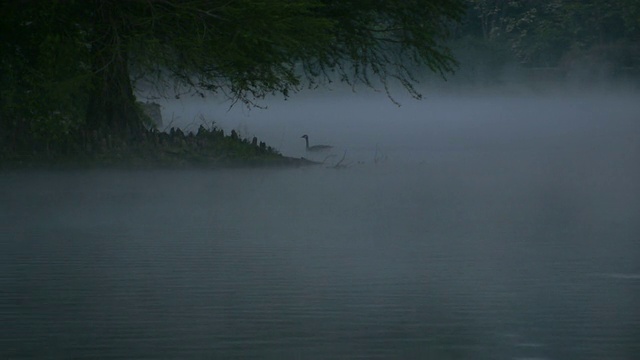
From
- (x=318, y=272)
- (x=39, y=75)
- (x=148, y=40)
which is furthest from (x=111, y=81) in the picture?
(x=318, y=272)

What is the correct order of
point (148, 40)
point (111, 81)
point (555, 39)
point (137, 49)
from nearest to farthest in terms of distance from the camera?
point (148, 40) → point (137, 49) → point (111, 81) → point (555, 39)

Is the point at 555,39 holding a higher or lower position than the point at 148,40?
higher

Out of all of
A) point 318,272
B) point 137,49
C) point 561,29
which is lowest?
point 318,272

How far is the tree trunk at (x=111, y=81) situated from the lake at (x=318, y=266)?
1818 millimetres

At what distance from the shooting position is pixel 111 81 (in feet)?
76.3

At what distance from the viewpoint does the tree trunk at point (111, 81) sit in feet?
69.3

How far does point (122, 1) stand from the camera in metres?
21.1

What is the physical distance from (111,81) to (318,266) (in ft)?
40.9

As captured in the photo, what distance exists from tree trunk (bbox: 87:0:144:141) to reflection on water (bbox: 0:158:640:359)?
263cm

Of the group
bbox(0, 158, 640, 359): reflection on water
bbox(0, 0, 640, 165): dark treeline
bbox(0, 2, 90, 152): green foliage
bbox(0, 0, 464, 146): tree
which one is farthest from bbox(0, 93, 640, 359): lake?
bbox(0, 0, 464, 146): tree

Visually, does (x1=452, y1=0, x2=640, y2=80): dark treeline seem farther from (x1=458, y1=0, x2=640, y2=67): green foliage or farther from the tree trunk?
the tree trunk

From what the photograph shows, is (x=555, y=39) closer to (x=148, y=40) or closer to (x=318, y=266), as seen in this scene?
(x=148, y=40)

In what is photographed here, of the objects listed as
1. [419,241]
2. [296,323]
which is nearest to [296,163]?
[419,241]

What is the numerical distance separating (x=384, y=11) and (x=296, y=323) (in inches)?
664
